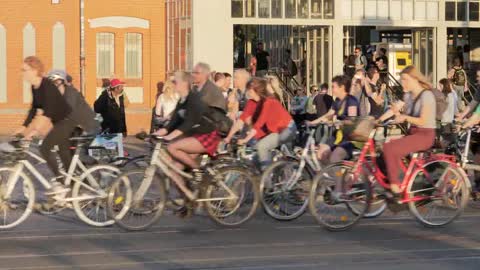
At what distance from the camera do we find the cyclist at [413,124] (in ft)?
39.9

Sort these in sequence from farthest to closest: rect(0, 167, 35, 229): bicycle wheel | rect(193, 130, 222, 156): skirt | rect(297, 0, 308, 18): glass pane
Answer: rect(297, 0, 308, 18): glass pane, rect(193, 130, 222, 156): skirt, rect(0, 167, 35, 229): bicycle wheel

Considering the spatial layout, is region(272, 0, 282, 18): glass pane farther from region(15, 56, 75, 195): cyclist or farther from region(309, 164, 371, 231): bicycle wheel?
region(309, 164, 371, 231): bicycle wheel

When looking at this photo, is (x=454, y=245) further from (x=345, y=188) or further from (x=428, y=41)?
(x=428, y=41)

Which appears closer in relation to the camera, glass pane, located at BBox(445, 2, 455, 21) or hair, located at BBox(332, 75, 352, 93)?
hair, located at BBox(332, 75, 352, 93)

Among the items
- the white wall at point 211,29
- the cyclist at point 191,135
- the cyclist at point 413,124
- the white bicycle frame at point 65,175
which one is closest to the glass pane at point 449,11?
the white wall at point 211,29

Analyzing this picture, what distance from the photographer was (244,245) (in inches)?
444

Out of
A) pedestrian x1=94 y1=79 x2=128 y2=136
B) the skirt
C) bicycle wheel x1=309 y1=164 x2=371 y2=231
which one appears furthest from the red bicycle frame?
pedestrian x1=94 y1=79 x2=128 y2=136

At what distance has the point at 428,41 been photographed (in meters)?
30.7

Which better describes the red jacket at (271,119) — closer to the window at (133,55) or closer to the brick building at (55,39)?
the brick building at (55,39)

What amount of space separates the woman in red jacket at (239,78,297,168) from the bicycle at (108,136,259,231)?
99 cm

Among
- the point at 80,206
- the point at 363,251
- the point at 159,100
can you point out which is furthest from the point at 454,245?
the point at 159,100

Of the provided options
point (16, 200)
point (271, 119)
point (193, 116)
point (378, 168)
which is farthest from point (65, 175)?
point (378, 168)

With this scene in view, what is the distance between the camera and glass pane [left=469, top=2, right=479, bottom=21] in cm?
3050

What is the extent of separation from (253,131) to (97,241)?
2903 mm
